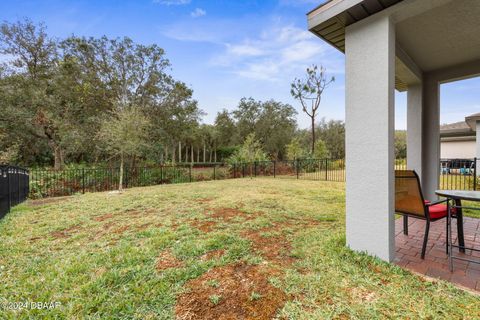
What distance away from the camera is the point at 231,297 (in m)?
1.76

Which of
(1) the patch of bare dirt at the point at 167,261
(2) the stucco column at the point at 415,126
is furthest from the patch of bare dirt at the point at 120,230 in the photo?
(2) the stucco column at the point at 415,126

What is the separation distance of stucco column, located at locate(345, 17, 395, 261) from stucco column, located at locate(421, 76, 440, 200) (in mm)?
2817

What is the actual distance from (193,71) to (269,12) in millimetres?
6974

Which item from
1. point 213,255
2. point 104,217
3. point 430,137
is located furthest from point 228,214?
point 430,137

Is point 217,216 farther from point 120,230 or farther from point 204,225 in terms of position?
point 120,230

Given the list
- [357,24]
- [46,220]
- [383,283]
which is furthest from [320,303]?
[46,220]

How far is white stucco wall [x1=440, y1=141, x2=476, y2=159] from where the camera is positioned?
13.6m

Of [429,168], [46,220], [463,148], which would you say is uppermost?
[463,148]

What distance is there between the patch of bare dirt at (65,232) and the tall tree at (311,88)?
1674 cm

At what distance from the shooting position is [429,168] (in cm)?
414

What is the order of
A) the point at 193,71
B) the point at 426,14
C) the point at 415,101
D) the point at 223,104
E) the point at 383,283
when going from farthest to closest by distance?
the point at 223,104, the point at 193,71, the point at 415,101, the point at 426,14, the point at 383,283

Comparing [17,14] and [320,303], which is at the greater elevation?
[17,14]

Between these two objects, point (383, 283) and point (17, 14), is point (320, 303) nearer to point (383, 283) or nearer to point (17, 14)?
point (383, 283)

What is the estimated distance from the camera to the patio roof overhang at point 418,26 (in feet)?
6.85
